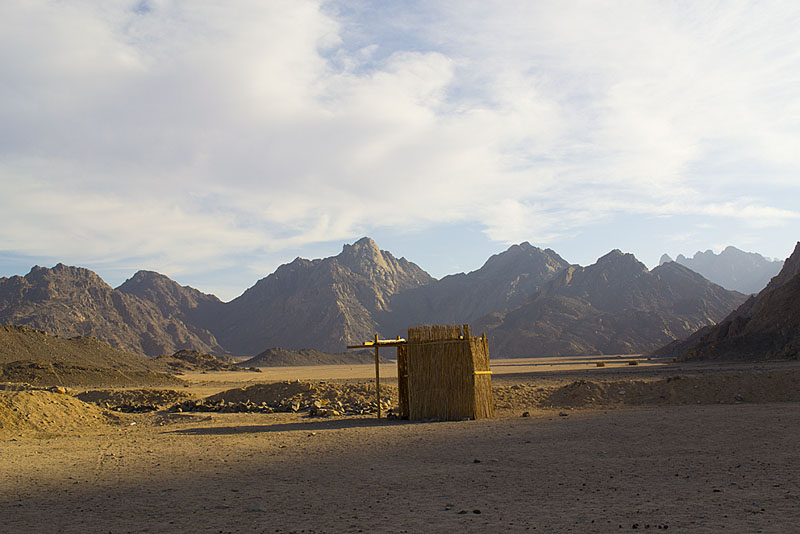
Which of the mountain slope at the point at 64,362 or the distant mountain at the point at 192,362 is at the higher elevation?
the mountain slope at the point at 64,362

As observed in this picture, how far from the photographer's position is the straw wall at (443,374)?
16.6 m

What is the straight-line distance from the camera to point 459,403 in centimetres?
1669

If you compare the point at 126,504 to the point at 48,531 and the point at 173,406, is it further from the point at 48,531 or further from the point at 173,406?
the point at 173,406

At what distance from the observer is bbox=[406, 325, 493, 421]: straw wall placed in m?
16.6

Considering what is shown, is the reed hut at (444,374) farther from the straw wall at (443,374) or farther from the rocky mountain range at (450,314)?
the rocky mountain range at (450,314)

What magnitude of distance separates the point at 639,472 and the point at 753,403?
38.8 ft

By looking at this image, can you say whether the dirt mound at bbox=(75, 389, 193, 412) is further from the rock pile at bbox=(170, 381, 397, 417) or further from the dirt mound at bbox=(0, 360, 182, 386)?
the dirt mound at bbox=(0, 360, 182, 386)

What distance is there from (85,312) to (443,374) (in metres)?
138

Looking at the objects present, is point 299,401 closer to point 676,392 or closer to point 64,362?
point 676,392

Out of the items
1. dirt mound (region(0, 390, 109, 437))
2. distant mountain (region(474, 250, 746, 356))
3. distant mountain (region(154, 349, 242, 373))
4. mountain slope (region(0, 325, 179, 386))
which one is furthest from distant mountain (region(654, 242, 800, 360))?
distant mountain (region(154, 349, 242, 373))

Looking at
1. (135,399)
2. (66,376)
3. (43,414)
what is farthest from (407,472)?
(66,376)

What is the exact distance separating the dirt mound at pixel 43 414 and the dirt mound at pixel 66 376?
24.1m

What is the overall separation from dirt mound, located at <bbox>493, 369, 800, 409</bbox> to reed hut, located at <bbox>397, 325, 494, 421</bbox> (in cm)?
424

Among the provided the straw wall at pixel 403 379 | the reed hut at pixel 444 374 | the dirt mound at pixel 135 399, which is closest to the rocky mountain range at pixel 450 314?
the dirt mound at pixel 135 399
